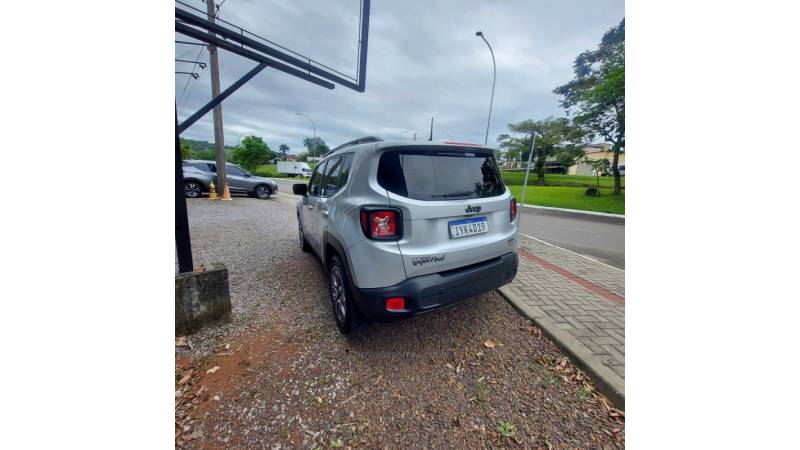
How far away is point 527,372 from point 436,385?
75 centimetres

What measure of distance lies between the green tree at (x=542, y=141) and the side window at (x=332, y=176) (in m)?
24.7

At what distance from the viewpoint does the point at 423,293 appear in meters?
2.01

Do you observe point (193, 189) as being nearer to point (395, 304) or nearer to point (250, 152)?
point (395, 304)

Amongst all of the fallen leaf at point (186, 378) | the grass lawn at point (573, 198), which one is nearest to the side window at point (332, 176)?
the fallen leaf at point (186, 378)

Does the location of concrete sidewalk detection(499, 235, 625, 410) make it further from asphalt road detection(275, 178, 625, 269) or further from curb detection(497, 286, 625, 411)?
asphalt road detection(275, 178, 625, 269)

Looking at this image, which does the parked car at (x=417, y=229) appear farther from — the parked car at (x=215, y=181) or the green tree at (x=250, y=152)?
the green tree at (x=250, y=152)

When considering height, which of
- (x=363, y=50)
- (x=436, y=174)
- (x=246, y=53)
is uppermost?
(x=363, y=50)

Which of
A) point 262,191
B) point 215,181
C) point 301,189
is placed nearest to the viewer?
point 301,189

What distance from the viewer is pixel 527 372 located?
215cm

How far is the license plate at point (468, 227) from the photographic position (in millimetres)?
2126

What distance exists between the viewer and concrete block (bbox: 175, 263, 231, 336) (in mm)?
2408

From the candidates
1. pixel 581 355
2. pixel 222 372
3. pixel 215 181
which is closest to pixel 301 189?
pixel 222 372

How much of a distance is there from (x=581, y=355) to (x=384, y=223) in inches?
77.6

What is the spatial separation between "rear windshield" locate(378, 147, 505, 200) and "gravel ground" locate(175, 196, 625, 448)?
1332 mm
